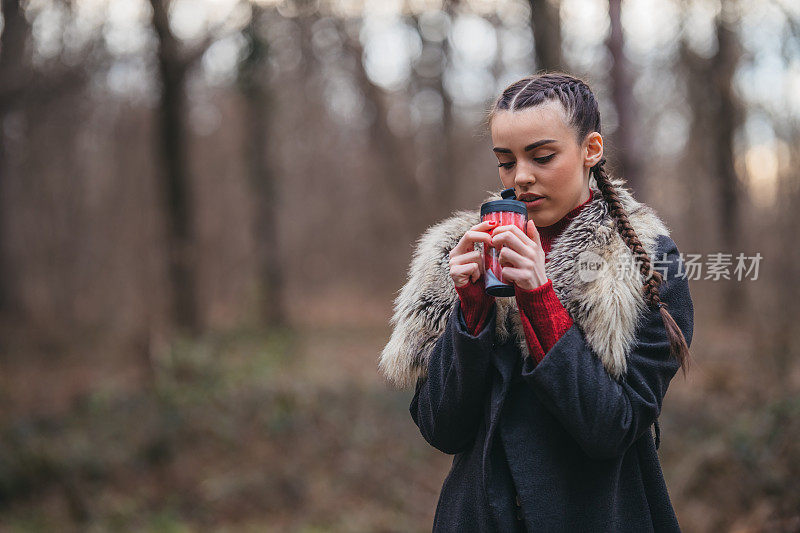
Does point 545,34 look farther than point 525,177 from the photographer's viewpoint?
Yes

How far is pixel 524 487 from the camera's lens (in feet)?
5.57

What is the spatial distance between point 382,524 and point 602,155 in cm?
435

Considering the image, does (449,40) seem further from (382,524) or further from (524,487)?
(524,487)

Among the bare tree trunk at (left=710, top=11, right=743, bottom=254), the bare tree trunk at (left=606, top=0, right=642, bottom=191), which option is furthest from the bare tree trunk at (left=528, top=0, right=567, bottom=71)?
the bare tree trunk at (left=710, top=11, right=743, bottom=254)

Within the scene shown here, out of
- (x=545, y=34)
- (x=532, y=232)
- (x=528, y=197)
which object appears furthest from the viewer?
(x=545, y=34)

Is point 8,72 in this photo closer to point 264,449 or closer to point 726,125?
point 264,449

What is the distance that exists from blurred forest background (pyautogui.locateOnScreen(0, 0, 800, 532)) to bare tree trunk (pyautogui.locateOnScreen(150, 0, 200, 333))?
4 cm

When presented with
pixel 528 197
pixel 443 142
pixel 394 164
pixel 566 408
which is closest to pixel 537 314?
pixel 566 408

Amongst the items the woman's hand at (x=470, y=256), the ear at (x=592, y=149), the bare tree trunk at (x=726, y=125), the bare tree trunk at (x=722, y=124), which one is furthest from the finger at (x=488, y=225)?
the bare tree trunk at (x=722, y=124)

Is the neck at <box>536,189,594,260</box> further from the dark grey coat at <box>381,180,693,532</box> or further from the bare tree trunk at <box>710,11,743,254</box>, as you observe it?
the bare tree trunk at <box>710,11,743,254</box>

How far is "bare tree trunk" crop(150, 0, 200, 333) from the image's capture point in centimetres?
889

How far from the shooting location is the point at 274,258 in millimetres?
13367

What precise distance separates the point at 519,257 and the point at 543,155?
341 millimetres

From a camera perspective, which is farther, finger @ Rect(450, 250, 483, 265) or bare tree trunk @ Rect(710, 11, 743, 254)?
bare tree trunk @ Rect(710, 11, 743, 254)
